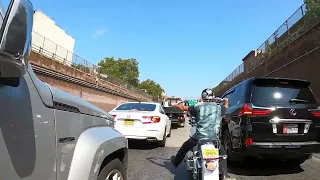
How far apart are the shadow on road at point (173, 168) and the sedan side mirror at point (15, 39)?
5.41 metres

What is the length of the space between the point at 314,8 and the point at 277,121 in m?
13.8

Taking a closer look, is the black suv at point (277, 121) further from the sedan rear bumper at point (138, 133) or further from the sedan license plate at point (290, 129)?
the sedan rear bumper at point (138, 133)

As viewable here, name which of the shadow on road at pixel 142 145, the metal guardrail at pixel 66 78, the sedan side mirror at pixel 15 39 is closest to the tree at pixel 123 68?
the metal guardrail at pixel 66 78

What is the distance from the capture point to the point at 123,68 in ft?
345

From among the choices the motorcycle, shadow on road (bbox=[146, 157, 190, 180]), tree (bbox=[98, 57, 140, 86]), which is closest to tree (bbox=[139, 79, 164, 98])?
tree (bbox=[98, 57, 140, 86])

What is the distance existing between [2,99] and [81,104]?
114 cm

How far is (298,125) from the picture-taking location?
269 inches

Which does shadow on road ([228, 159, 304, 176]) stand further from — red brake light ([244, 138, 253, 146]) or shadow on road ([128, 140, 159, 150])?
shadow on road ([128, 140, 159, 150])

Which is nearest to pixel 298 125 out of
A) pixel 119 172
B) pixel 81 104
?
pixel 119 172

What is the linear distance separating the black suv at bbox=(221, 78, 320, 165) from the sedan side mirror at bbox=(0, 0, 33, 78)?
556cm

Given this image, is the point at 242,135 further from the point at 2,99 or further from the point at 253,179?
the point at 2,99

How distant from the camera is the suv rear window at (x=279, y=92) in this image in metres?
6.99

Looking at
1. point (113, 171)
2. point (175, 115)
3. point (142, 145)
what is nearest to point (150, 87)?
point (175, 115)

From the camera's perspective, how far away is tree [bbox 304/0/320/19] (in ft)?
59.1
